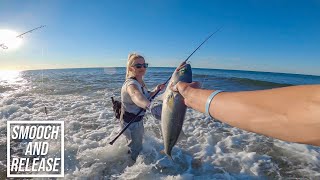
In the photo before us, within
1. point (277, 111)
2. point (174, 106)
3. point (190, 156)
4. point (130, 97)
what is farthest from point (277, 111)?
point (190, 156)

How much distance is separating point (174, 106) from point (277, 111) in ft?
4.91

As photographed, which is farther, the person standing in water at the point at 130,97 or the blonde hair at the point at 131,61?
the blonde hair at the point at 131,61

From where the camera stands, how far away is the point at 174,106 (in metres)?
2.77

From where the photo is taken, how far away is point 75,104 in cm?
1382

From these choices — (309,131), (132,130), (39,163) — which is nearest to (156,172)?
(132,130)

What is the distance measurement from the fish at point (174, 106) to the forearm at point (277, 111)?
1005mm

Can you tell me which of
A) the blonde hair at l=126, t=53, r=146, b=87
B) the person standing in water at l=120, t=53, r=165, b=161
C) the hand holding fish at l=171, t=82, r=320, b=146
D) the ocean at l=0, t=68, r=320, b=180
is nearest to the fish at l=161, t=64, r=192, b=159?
the hand holding fish at l=171, t=82, r=320, b=146

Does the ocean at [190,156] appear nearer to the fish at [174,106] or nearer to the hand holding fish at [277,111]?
the fish at [174,106]

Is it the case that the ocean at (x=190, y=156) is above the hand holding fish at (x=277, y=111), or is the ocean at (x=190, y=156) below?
below

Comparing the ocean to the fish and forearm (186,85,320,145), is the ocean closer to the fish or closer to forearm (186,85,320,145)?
the fish

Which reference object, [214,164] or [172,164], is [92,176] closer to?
[172,164]

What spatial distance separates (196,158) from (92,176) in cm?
272

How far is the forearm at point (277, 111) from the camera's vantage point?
122cm

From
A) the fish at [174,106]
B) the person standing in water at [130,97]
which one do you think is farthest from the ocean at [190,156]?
the fish at [174,106]
